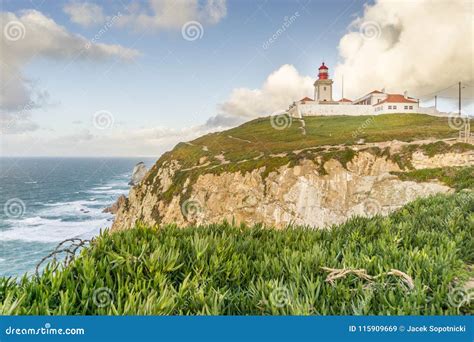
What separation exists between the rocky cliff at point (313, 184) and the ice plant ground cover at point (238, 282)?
23996 millimetres

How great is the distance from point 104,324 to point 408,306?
213 cm

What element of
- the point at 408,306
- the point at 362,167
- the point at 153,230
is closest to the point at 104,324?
the point at 153,230

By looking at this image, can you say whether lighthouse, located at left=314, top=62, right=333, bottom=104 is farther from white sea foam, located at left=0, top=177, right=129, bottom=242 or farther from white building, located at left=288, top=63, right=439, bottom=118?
white sea foam, located at left=0, top=177, right=129, bottom=242

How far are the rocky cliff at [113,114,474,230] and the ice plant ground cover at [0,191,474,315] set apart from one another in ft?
78.7

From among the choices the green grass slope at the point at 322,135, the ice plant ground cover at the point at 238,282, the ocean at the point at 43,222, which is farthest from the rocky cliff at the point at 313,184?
the ice plant ground cover at the point at 238,282

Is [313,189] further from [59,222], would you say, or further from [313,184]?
[59,222]

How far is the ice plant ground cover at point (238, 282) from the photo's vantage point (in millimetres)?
2053

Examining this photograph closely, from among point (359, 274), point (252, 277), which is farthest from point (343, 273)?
point (252, 277)

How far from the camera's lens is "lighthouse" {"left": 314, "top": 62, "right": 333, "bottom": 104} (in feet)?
219

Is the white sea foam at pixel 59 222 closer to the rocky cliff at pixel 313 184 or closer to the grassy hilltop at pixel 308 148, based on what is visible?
the grassy hilltop at pixel 308 148

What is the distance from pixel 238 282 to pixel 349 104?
7167cm

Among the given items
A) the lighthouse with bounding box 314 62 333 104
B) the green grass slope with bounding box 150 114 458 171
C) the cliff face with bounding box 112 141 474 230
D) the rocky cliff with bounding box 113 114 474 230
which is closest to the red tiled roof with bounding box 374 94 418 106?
the green grass slope with bounding box 150 114 458 171

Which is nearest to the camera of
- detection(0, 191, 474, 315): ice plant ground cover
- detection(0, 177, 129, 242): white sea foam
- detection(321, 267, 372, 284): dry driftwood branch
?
detection(0, 191, 474, 315): ice plant ground cover

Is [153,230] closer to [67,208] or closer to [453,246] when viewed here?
[453,246]
